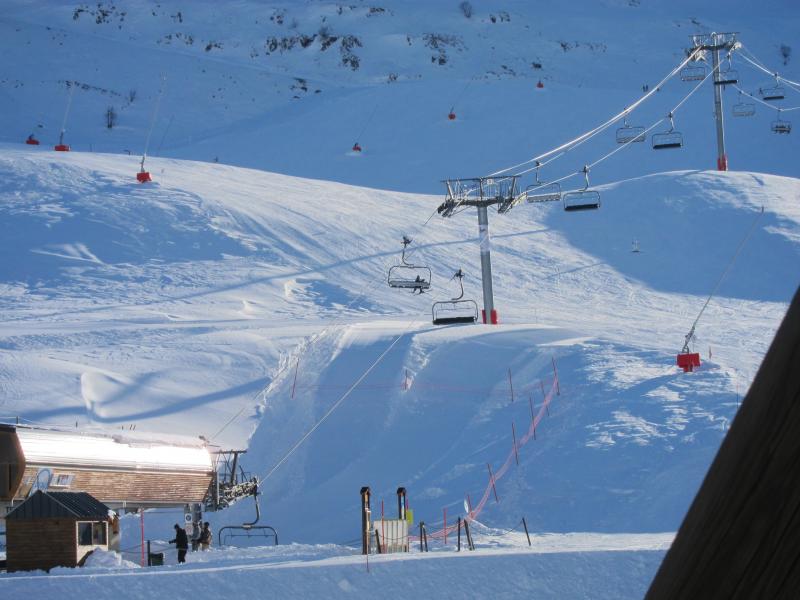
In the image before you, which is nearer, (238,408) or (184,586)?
(184,586)

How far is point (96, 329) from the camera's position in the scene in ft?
114

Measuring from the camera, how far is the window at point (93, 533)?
64.3 ft

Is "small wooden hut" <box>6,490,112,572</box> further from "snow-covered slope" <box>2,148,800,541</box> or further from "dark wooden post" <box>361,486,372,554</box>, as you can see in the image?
"snow-covered slope" <box>2,148,800,541</box>

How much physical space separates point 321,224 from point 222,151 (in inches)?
1042

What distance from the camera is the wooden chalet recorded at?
70.9 ft

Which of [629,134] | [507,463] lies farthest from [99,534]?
[629,134]

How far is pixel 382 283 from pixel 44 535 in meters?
24.1

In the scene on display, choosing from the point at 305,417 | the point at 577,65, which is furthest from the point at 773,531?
the point at 577,65

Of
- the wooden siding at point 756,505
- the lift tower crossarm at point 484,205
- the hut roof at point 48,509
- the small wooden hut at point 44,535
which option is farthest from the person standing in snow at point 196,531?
the wooden siding at point 756,505

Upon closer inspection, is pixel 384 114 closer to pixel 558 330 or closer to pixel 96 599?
pixel 558 330

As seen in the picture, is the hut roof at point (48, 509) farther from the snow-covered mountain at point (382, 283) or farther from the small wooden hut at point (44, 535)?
the snow-covered mountain at point (382, 283)

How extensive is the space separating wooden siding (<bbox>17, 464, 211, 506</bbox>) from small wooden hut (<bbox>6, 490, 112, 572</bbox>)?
2149 mm

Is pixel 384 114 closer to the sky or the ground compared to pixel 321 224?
closer to the sky

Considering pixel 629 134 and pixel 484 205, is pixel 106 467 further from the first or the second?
pixel 629 134
